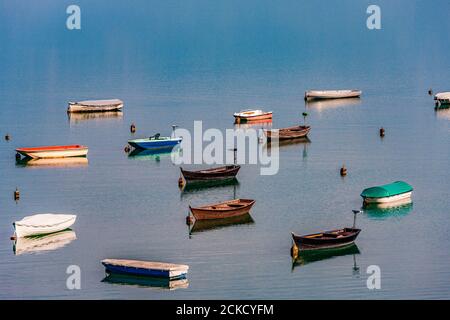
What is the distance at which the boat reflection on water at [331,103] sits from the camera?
432ft

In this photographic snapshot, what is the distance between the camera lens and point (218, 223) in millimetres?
77062

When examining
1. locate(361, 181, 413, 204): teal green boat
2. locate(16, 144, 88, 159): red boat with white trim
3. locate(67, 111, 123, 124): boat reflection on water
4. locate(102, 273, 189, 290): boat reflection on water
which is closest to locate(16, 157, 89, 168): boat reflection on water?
locate(16, 144, 88, 159): red boat with white trim

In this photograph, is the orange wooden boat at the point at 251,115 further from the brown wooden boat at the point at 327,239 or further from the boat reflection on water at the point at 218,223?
the brown wooden boat at the point at 327,239

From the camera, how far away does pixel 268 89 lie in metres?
148

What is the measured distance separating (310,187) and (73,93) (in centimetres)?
6561

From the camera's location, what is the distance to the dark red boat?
69.4 metres

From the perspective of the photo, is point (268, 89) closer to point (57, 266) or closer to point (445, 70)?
point (445, 70)

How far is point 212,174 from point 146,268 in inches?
982

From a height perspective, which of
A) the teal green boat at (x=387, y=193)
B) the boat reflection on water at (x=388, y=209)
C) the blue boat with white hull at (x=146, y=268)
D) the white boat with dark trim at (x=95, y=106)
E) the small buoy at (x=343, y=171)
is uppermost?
the white boat with dark trim at (x=95, y=106)

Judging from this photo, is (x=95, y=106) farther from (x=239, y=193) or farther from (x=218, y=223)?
(x=218, y=223)

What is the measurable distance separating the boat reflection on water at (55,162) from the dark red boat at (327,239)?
32440 mm

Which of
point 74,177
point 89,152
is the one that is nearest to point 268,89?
point 89,152

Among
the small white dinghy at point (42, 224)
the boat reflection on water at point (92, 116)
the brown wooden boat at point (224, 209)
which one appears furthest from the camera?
the boat reflection on water at point (92, 116)

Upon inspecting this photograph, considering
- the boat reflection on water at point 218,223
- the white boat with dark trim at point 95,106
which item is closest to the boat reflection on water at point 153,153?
the boat reflection on water at point 218,223
